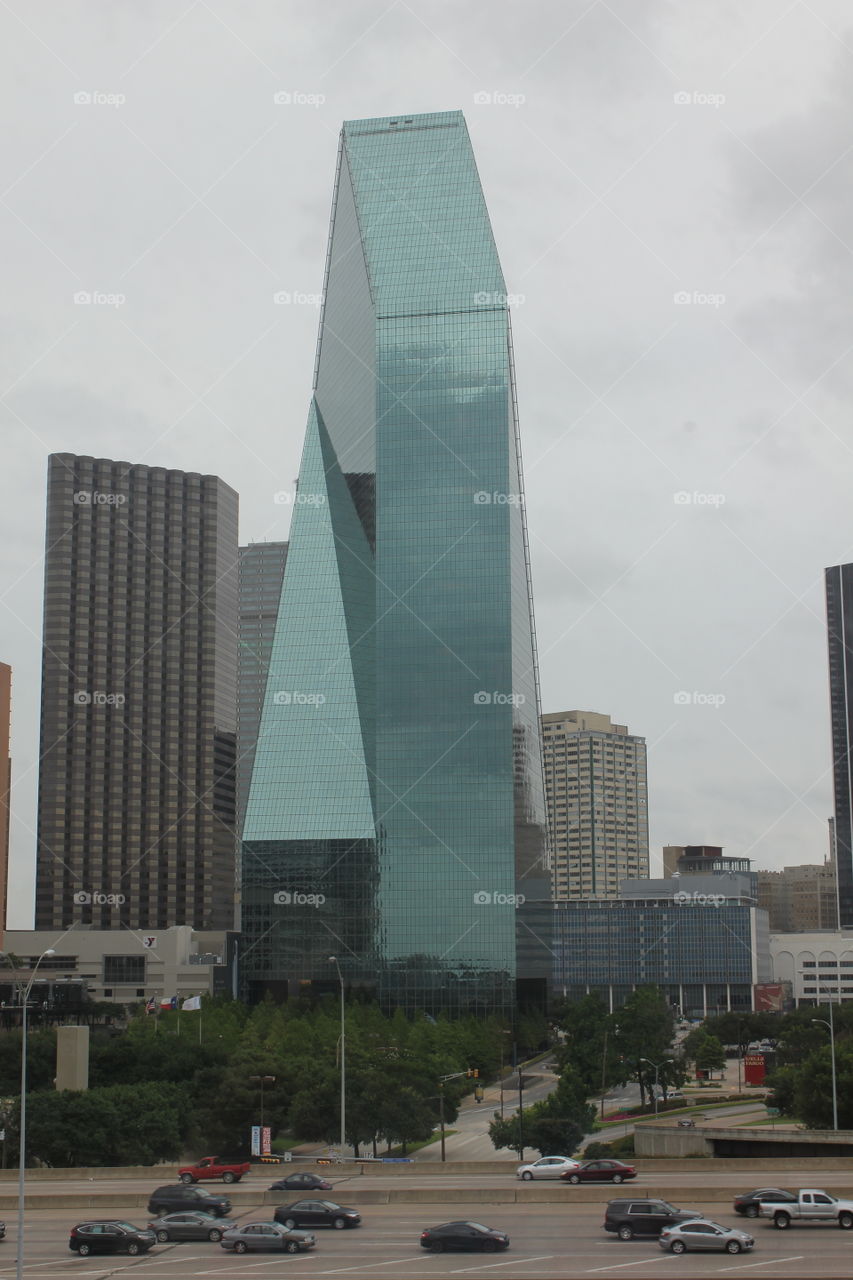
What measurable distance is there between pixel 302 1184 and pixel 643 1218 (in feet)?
46.5

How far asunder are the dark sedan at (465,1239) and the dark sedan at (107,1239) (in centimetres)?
860

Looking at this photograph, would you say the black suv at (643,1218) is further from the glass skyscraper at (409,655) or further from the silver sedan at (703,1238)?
the glass skyscraper at (409,655)

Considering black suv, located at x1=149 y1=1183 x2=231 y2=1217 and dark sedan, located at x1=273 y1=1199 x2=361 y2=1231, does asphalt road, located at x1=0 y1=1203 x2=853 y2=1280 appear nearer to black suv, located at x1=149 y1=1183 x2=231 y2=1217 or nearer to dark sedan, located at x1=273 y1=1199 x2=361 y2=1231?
dark sedan, located at x1=273 y1=1199 x2=361 y2=1231

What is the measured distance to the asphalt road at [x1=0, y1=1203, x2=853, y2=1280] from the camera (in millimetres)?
37812

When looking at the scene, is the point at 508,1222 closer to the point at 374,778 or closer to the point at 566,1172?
the point at 566,1172

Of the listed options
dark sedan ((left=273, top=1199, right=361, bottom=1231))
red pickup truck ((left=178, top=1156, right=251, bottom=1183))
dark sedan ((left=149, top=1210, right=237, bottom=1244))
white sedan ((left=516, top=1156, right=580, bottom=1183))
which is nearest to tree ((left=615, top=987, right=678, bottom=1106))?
white sedan ((left=516, top=1156, right=580, bottom=1183))

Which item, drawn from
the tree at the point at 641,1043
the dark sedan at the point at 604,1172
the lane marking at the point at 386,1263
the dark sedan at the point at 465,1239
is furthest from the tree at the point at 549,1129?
the lane marking at the point at 386,1263

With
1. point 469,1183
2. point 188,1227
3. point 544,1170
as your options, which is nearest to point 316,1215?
point 188,1227

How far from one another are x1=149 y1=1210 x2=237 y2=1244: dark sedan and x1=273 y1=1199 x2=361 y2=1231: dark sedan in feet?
5.57

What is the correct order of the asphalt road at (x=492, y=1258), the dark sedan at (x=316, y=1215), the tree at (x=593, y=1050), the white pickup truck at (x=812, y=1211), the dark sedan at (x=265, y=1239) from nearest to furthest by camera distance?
1. the asphalt road at (x=492, y=1258)
2. the dark sedan at (x=265, y=1239)
3. the white pickup truck at (x=812, y=1211)
4. the dark sedan at (x=316, y=1215)
5. the tree at (x=593, y=1050)

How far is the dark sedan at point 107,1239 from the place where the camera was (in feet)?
140

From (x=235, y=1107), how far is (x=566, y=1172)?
1380 inches

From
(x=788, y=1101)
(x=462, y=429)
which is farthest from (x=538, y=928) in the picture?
(x=788, y=1101)

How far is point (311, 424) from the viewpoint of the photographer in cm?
17888
